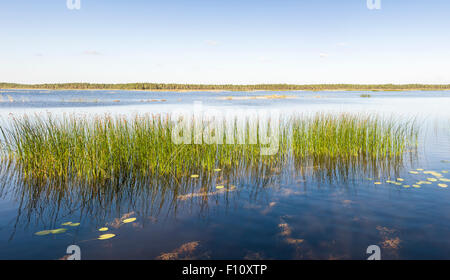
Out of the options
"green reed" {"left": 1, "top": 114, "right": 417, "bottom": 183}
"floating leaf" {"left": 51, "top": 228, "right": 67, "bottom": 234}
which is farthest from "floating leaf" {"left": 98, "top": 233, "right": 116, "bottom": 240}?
"green reed" {"left": 1, "top": 114, "right": 417, "bottom": 183}

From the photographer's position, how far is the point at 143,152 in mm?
6730

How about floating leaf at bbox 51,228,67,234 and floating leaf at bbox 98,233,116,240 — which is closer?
floating leaf at bbox 98,233,116,240

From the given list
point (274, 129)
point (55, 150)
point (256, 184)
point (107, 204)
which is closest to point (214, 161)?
point (256, 184)

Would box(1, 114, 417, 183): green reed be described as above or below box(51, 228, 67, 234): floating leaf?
above

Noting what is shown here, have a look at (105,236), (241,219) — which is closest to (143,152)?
(105,236)

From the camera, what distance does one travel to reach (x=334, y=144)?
848cm

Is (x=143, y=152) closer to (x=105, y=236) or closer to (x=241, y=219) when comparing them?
(x=105, y=236)

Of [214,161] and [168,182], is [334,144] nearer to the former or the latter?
[214,161]

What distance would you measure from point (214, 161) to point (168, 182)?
1598 mm

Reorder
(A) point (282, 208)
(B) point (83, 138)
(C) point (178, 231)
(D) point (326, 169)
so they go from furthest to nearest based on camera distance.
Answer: (D) point (326, 169) < (B) point (83, 138) < (A) point (282, 208) < (C) point (178, 231)

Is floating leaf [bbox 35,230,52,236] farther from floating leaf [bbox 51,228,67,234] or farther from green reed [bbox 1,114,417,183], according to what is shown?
green reed [bbox 1,114,417,183]

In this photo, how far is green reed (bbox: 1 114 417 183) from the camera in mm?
6273

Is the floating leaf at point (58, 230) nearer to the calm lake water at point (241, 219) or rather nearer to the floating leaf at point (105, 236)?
the calm lake water at point (241, 219)

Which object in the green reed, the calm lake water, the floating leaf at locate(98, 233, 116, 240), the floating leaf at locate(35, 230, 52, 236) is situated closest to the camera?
the calm lake water
